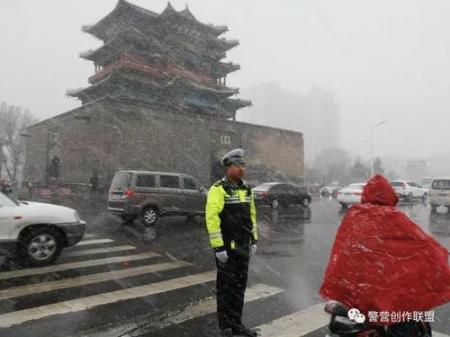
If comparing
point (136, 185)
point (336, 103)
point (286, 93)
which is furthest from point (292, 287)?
point (336, 103)

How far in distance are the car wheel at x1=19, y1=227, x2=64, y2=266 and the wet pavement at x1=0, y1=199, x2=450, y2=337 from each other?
0.26 m

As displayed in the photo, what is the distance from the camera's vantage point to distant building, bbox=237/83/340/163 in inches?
4011

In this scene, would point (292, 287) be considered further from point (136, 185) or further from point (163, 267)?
point (136, 185)

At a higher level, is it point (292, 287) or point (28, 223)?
point (28, 223)

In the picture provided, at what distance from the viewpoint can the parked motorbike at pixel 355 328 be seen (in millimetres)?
2779

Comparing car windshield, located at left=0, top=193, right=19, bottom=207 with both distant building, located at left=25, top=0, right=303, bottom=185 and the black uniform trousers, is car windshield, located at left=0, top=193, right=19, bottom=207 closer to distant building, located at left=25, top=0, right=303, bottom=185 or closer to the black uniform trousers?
the black uniform trousers

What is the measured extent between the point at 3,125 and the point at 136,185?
48119 millimetres

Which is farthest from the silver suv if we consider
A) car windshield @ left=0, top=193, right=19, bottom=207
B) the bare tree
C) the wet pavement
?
the bare tree

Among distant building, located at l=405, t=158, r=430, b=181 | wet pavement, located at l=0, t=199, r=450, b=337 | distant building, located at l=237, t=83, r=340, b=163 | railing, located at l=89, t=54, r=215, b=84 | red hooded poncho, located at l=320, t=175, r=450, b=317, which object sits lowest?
wet pavement, located at l=0, t=199, r=450, b=337

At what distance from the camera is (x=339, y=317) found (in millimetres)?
2848

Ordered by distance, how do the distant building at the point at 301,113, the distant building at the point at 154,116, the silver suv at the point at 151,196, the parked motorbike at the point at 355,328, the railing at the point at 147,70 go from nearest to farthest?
the parked motorbike at the point at 355,328
the silver suv at the point at 151,196
the distant building at the point at 154,116
the railing at the point at 147,70
the distant building at the point at 301,113

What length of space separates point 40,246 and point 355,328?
6.54 m

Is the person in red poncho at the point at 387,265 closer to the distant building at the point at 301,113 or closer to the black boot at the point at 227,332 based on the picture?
the black boot at the point at 227,332

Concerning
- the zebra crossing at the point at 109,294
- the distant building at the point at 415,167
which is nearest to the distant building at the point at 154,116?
the zebra crossing at the point at 109,294
